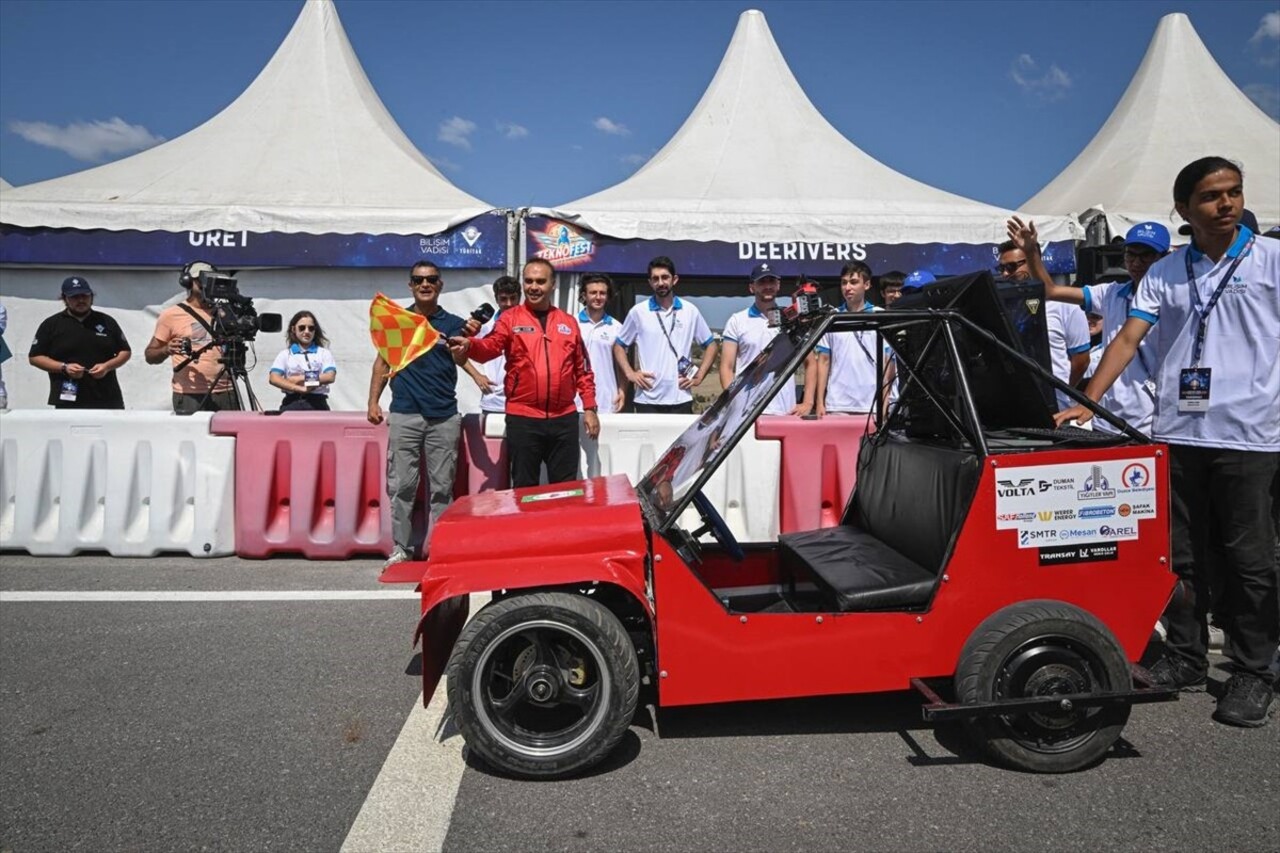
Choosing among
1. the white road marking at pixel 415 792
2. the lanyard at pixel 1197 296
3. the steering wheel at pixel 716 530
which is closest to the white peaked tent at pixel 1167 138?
the lanyard at pixel 1197 296

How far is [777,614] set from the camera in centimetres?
283

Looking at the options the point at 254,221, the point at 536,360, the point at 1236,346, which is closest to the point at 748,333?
the point at 536,360

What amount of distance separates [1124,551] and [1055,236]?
8.34 meters

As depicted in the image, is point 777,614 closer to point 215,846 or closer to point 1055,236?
point 215,846

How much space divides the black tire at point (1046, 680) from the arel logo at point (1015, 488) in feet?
1.23

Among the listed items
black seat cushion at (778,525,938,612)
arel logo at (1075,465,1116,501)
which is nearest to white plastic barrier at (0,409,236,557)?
black seat cushion at (778,525,938,612)

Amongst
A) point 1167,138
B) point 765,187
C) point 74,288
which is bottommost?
point 74,288

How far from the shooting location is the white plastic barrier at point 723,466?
575 cm

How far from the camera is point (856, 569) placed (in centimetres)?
321

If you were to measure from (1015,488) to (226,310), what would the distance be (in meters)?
5.93

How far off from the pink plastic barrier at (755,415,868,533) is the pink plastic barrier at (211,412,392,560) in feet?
8.78

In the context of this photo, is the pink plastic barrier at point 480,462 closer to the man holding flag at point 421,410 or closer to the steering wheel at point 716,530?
the man holding flag at point 421,410

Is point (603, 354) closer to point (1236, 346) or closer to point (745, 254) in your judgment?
point (745, 254)

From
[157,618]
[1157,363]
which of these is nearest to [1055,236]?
[1157,363]
